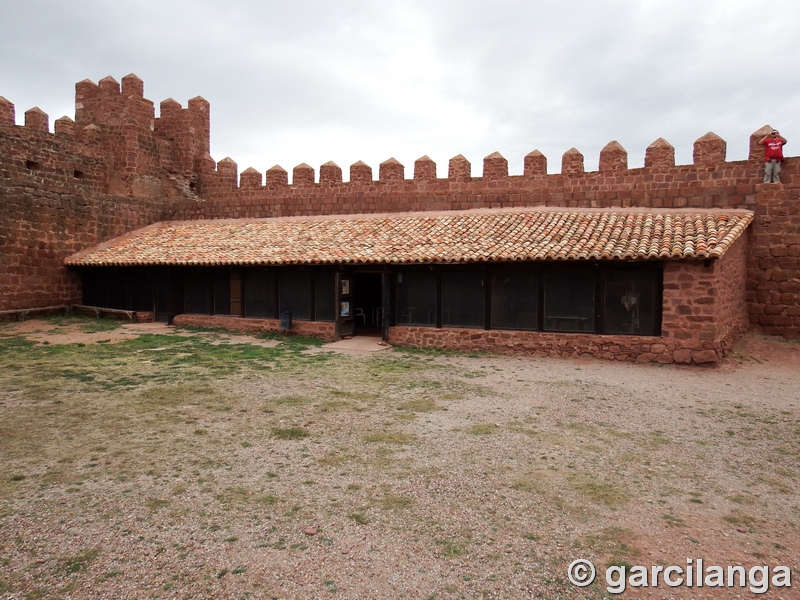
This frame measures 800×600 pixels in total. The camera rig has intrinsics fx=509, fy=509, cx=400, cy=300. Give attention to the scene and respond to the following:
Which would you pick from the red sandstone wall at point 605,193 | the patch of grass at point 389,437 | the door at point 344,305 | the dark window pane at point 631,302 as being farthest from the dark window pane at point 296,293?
the patch of grass at point 389,437

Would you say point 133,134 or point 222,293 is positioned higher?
point 133,134

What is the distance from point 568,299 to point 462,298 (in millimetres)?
2872

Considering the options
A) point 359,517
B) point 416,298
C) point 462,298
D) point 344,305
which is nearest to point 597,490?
point 359,517

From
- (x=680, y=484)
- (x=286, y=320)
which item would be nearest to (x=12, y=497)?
(x=680, y=484)

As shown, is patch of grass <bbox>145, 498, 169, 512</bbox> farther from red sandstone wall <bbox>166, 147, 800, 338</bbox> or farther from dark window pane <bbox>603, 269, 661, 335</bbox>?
red sandstone wall <bbox>166, 147, 800, 338</bbox>

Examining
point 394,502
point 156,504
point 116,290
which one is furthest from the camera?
point 116,290

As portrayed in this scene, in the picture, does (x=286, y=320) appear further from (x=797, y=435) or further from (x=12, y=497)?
(x=797, y=435)

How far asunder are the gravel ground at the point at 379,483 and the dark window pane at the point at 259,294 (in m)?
6.87

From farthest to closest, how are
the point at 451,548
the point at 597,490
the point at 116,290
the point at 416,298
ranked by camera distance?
1. the point at 116,290
2. the point at 416,298
3. the point at 597,490
4. the point at 451,548

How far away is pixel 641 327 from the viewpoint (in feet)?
41.4

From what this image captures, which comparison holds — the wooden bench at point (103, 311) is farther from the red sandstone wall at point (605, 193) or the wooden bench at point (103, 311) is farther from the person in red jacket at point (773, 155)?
the person in red jacket at point (773, 155)

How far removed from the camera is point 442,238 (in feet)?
50.2

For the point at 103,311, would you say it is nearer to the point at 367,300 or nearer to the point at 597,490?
the point at 367,300

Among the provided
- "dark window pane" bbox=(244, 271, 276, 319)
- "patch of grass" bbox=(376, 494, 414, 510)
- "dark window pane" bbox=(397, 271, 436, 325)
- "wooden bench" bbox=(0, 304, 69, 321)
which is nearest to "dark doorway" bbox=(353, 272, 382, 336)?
"dark window pane" bbox=(244, 271, 276, 319)
